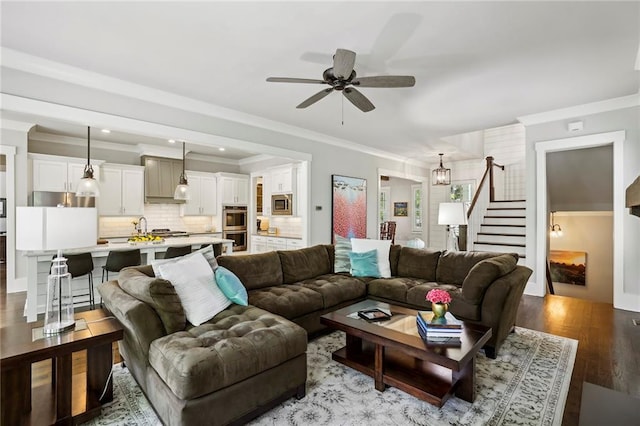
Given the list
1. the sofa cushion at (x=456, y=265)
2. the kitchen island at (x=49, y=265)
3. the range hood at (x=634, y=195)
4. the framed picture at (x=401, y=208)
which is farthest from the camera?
the framed picture at (x=401, y=208)

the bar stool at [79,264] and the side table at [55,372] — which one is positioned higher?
the bar stool at [79,264]

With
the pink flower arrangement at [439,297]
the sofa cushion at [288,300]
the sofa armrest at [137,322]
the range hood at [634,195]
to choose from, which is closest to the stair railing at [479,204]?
the sofa cushion at [288,300]

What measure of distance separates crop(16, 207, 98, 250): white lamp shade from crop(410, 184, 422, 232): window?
29.5 ft

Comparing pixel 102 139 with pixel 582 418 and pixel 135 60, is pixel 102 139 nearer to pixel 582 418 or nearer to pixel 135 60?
pixel 135 60

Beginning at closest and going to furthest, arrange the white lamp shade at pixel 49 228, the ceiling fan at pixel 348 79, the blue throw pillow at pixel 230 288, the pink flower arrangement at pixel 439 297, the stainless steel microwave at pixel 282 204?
the white lamp shade at pixel 49 228
the pink flower arrangement at pixel 439 297
the ceiling fan at pixel 348 79
the blue throw pillow at pixel 230 288
the stainless steel microwave at pixel 282 204

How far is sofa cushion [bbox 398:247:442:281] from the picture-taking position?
12.9 feet

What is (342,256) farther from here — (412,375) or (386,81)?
(386,81)

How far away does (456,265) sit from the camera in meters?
3.73

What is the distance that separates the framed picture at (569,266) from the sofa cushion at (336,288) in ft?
21.6

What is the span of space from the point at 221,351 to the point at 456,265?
2.93 metres

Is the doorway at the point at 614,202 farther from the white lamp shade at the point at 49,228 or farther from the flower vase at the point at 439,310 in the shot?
the white lamp shade at the point at 49,228

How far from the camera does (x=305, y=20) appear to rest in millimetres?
2477

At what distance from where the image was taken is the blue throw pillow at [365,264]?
4016 mm

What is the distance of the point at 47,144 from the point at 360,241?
20.2 ft
